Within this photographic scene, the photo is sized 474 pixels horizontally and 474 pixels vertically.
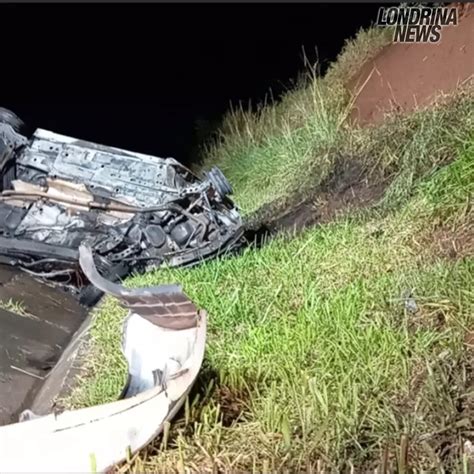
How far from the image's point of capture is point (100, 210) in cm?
798

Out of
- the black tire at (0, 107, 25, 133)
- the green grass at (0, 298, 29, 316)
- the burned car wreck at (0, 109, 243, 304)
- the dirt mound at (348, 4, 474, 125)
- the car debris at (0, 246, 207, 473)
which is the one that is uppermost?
the dirt mound at (348, 4, 474, 125)

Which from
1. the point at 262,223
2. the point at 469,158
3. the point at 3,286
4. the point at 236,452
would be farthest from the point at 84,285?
the point at 236,452

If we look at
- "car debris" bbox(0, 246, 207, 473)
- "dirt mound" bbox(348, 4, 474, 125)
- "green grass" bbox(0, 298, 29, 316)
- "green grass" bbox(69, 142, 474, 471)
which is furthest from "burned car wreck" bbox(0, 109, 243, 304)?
"car debris" bbox(0, 246, 207, 473)

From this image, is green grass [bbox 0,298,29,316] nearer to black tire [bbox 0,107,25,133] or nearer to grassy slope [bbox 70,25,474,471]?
grassy slope [bbox 70,25,474,471]

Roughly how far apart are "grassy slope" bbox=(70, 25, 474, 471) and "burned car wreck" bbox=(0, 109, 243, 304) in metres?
0.79

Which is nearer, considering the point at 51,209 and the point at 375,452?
the point at 375,452

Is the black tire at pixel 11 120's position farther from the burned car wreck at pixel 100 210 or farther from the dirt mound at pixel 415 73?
the dirt mound at pixel 415 73

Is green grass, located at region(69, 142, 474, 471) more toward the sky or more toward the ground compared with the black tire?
more toward the ground

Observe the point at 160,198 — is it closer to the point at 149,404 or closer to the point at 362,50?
the point at 362,50

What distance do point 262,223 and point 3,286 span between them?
2.32 meters

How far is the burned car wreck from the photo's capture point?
7410 mm

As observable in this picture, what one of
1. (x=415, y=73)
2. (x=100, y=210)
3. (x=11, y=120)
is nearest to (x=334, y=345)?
(x=100, y=210)

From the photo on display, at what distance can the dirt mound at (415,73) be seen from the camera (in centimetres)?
816

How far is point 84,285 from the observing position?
24.7ft
